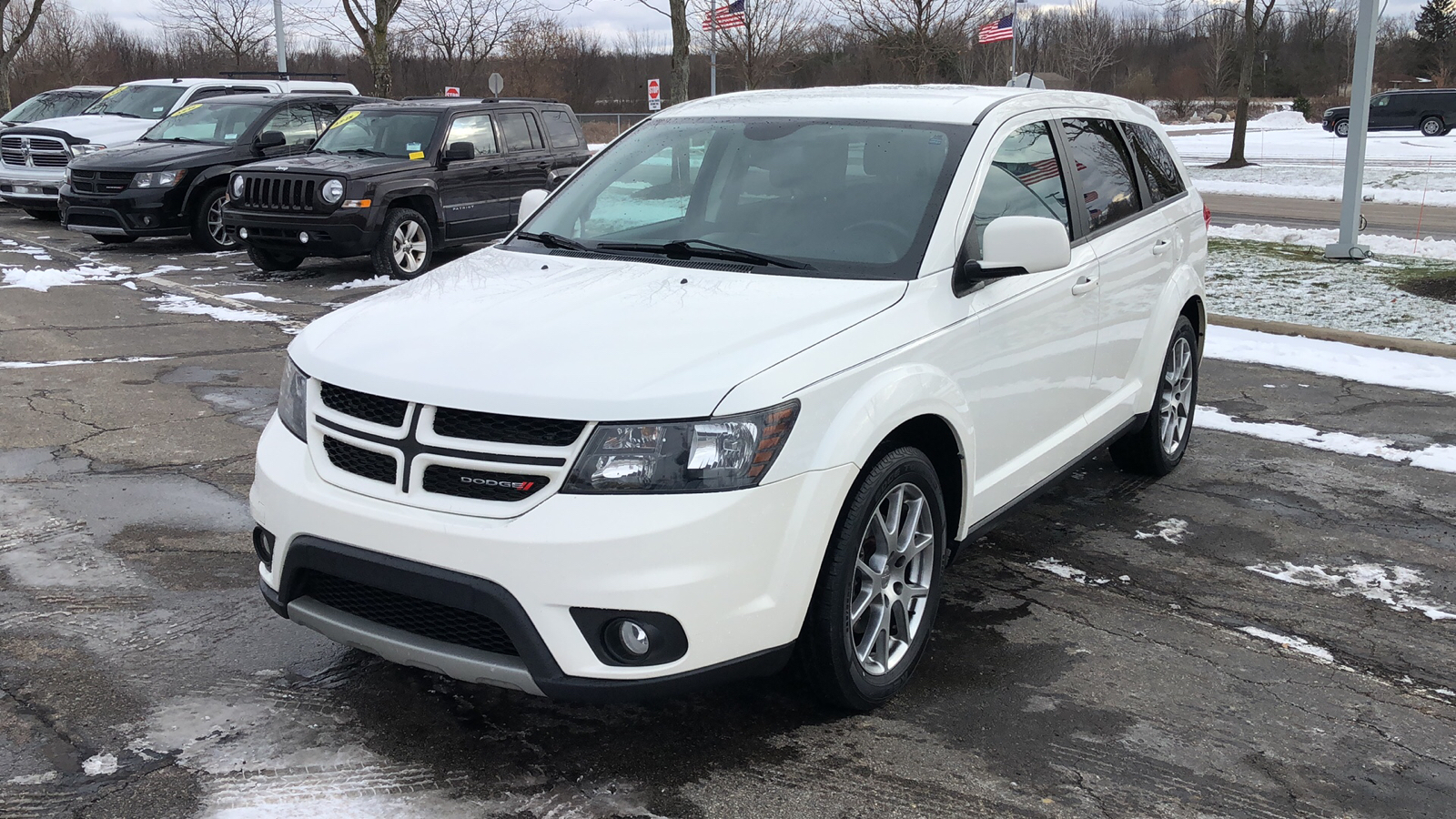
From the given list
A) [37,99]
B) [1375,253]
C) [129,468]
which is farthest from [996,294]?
[37,99]

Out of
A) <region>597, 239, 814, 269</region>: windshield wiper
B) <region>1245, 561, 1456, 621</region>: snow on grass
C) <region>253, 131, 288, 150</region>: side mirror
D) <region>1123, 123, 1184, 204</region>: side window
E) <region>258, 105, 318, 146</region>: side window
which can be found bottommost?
<region>1245, 561, 1456, 621</region>: snow on grass

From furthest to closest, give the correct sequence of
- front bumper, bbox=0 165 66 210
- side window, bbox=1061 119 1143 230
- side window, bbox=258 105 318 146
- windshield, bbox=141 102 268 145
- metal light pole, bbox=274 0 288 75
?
metal light pole, bbox=274 0 288 75
front bumper, bbox=0 165 66 210
side window, bbox=258 105 318 146
windshield, bbox=141 102 268 145
side window, bbox=1061 119 1143 230

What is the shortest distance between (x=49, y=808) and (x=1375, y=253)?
44.7 feet

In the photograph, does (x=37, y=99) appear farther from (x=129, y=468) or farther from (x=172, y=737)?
(x=172, y=737)

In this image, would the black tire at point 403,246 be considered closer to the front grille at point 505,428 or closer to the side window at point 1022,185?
the side window at point 1022,185

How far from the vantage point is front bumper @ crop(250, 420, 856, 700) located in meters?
2.83

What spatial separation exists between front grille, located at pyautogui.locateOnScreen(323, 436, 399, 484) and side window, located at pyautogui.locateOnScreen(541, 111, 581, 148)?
36.1 ft

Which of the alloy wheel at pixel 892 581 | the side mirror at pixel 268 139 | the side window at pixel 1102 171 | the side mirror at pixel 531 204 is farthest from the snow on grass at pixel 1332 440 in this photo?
the side mirror at pixel 268 139

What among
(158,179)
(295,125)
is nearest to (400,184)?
(158,179)

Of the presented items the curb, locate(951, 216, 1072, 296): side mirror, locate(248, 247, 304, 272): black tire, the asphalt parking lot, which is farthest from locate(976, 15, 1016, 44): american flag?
locate(951, 216, 1072, 296): side mirror

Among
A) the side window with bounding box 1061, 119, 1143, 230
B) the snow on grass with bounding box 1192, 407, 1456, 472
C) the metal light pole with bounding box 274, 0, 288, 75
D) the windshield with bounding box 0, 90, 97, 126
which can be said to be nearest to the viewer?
the side window with bounding box 1061, 119, 1143, 230

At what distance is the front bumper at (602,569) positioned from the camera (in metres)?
2.83

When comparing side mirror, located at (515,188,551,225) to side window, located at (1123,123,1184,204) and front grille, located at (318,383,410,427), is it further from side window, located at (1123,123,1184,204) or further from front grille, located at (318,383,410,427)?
side window, located at (1123,123,1184,204)

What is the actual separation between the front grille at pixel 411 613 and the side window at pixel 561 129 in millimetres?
11119
